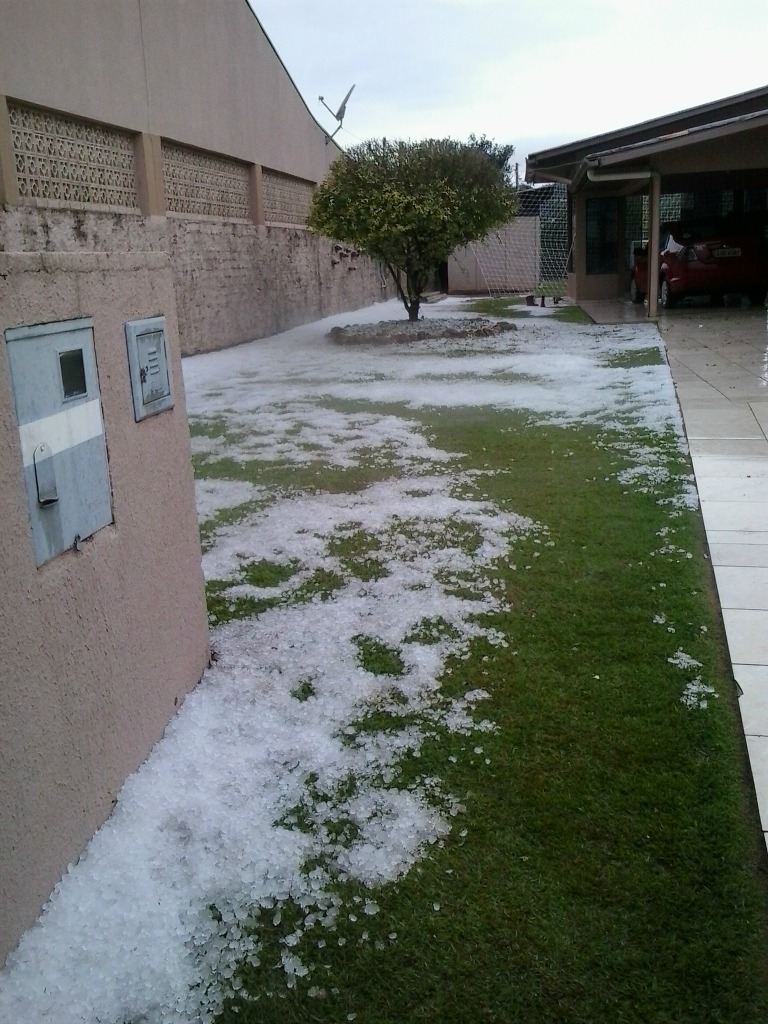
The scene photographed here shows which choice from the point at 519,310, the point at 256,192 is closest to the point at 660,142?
the point at 256,192

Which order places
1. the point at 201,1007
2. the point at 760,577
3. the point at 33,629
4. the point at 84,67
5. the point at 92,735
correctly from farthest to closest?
the point at 84,67 < the point at 760,577 < the point at 92,735 < the point at 33,629 < the point at 201,1007

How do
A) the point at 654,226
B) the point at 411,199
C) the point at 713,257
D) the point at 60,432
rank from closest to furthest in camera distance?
the point at 60,432 < the point at 411,199 < the point at 654,226 < the point at 713,257

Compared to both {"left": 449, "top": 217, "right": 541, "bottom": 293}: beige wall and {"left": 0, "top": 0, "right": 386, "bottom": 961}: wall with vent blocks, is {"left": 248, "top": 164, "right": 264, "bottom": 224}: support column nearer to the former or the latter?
{"left": 0, "top": 0, "right": 386, "bottom": 961}: wall with vent blocks

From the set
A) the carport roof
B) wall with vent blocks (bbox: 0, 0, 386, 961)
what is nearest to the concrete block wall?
wall with vent blocks (bbox: 0, 0, 386, 961)

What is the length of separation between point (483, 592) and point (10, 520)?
2.07 meters

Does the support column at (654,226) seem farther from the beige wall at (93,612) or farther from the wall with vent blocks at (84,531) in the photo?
the beige wall at (93,612)

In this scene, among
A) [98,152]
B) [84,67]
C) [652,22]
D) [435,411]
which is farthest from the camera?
[652,22]

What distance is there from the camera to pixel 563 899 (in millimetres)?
1802

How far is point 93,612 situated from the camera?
1998mm

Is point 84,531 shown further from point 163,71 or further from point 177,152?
point 177,152

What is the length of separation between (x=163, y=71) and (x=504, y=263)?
17.3 meters

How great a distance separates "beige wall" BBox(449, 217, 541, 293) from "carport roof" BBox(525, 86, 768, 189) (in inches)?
278

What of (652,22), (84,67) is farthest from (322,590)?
Answer: (652,22)

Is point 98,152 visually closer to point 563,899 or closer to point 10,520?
point 10,520
